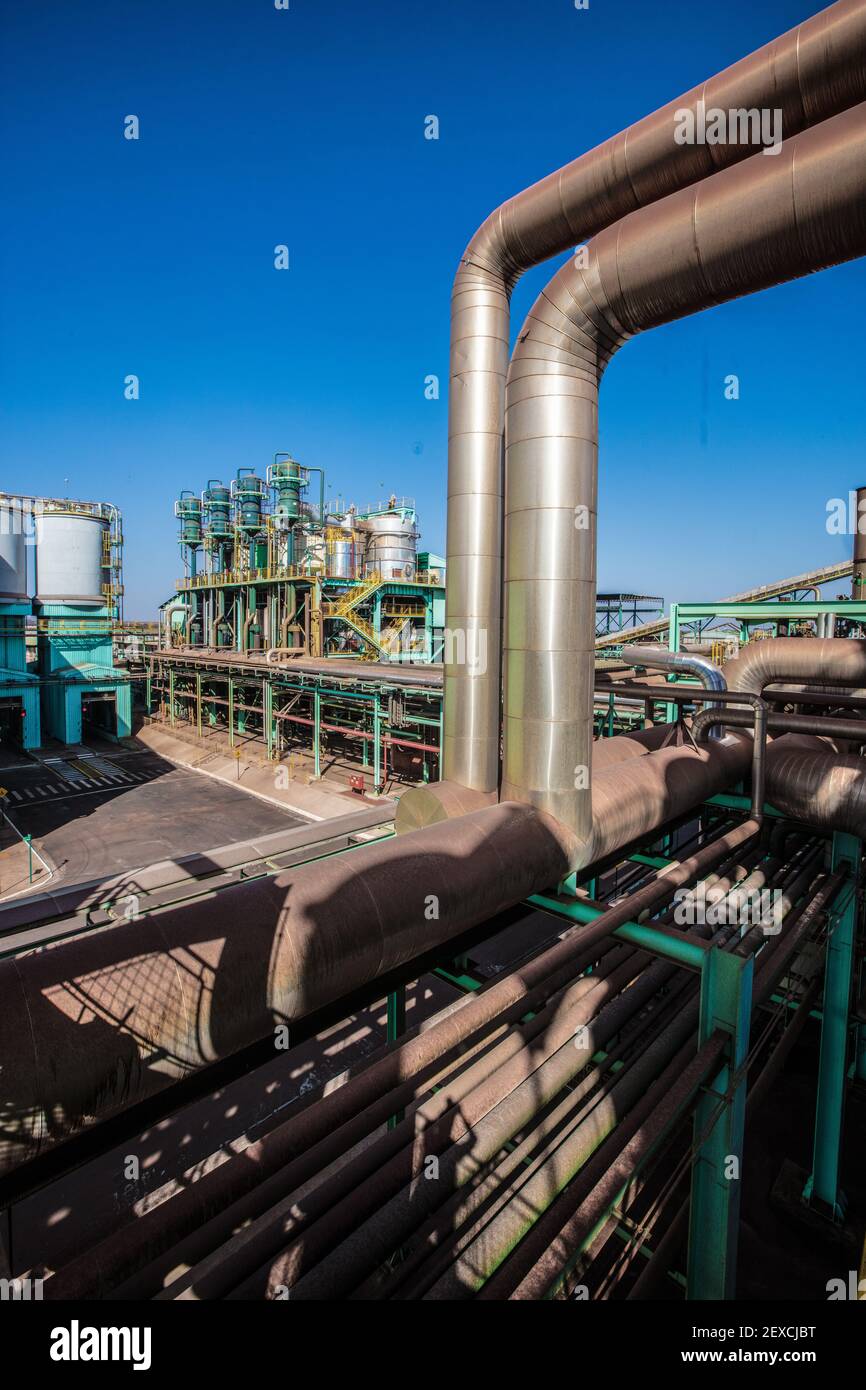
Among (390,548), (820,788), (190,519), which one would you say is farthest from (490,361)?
(190,519)

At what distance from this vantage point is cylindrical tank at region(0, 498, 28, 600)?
3597 cm

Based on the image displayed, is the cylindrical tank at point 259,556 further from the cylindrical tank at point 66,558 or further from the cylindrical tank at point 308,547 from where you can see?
the cylindrical tank at point 66,558

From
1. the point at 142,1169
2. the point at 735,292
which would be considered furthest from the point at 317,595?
the point at 735,292

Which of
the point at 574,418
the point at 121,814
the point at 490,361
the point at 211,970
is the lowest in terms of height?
the point at 121,814

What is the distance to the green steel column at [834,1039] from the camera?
24.1 feet

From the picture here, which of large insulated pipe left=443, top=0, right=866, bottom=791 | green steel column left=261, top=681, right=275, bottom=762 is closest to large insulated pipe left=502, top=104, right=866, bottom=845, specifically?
large insulated pipe left=443, top=0, right=866, bottom=791

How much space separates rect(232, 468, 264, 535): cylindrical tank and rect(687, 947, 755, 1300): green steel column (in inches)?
1811

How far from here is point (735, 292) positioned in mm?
4641

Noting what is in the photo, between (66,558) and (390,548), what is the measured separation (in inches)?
815

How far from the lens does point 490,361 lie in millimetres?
6293

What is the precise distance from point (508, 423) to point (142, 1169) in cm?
1004

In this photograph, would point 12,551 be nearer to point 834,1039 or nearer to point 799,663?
point 799,663
